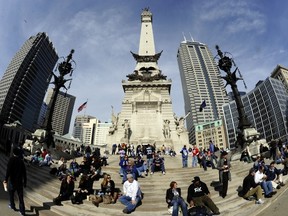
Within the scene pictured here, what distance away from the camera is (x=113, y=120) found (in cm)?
3288

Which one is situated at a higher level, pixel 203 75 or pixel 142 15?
pixel 203 75

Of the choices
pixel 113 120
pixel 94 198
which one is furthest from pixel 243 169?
pixel 113 120

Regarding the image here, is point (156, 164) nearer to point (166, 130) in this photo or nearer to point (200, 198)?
point (200, 198)

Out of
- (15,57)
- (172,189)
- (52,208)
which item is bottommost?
(52,208)

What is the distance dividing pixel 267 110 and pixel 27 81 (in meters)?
115

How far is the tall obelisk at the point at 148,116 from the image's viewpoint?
3088cm

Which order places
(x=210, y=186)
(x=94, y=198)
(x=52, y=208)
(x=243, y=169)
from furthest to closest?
(x=243, y=169) → (x=210, y=186) → (x=94, y=198) → (x=52, y=208)

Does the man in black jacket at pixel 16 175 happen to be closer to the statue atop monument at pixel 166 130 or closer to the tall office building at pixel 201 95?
the statue atop monument at pixel 166 130

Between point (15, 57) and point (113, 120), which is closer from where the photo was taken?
point (113, 120)

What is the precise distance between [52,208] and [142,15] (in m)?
47.9

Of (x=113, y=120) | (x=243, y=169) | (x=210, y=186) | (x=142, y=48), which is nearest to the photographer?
(x=210, y=186)

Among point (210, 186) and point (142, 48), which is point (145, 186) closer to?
point (210, 186)

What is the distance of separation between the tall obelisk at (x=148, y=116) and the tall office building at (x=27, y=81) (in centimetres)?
8639

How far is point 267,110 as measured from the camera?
10144cm
